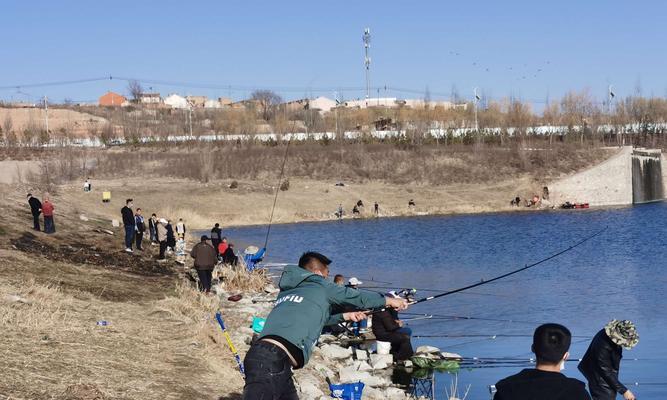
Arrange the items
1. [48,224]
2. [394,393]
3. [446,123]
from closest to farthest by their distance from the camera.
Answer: [394,393], [48,224], [446,123]

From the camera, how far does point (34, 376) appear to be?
9.06 m

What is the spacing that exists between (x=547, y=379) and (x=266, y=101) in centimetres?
12933

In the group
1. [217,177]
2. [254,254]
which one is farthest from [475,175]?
[254,254]

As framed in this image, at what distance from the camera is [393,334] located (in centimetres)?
1532

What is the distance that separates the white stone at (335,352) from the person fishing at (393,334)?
59 centimetres

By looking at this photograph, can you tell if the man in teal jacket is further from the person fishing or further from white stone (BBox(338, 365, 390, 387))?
the person fishing

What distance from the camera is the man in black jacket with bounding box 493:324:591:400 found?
16.0 feet

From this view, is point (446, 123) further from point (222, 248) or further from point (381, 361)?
point (381, 361)

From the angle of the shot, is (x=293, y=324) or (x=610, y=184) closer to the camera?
(x=293, y=324)

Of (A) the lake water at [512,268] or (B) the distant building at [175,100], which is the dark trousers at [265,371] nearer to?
(A) the lake water at [512,268]

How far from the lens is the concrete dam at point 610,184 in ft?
221

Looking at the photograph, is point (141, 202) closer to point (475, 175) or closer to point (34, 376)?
point (475, 175)

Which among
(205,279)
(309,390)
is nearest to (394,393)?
(309,390)

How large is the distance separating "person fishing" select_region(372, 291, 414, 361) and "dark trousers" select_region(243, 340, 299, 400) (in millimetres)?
8679
